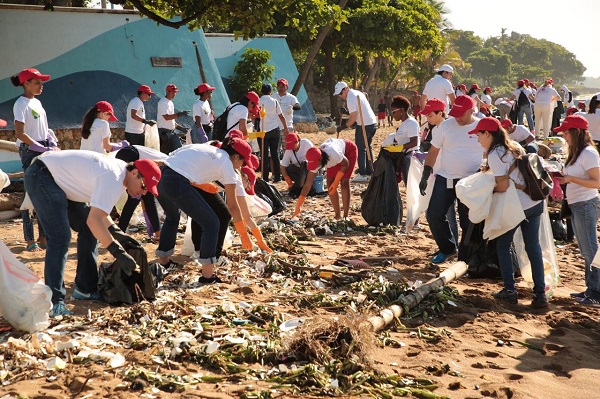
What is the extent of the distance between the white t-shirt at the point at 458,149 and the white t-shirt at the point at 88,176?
3.40 meters

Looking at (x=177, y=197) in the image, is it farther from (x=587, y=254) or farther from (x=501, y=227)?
(x=587, y=254)

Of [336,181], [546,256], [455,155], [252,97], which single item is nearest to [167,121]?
[252,97]

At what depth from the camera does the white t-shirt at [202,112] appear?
12125 mm

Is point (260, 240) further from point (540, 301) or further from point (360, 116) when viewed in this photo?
point (360, 116)

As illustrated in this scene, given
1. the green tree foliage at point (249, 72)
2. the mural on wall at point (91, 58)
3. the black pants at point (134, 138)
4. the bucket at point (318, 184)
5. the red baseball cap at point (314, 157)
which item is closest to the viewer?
the red baseball cap at point (314, 157)

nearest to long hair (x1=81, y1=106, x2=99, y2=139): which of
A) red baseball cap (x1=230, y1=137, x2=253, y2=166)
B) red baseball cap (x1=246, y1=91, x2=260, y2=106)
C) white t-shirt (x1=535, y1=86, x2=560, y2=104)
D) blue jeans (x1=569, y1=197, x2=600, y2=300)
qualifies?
red baseball cap (x1=230, y1=137, x2=253, y2=166)

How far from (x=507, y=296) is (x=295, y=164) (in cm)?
564

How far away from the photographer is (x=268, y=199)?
31.6 feet

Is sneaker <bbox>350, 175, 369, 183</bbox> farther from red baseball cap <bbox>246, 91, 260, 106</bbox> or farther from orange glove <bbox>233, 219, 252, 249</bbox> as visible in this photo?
orange glove <bbox>233, 219, 252, 249</bbox>

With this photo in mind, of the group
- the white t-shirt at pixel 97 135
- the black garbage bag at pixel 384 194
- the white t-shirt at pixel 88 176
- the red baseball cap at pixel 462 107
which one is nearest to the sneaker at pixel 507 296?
the red baseball cap at pixel 462 107

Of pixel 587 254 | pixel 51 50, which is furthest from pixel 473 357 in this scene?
pixel 51 50

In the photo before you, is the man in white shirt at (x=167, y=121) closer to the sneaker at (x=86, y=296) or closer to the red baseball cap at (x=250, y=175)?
the red baseball cap at (x=250, y=175)

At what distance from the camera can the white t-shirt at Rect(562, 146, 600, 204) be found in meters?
6.37

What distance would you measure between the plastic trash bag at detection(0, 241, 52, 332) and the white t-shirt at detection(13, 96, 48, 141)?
10.2 ft
